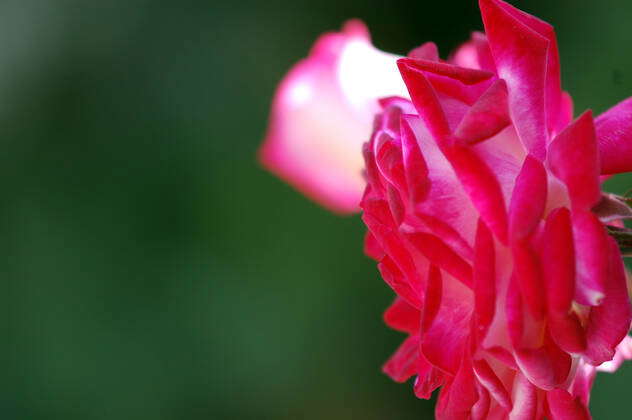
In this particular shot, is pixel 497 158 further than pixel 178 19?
No

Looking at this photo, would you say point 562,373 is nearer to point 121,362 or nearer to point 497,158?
point 497,158

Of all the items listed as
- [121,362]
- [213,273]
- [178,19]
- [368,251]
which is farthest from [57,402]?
[368,251]

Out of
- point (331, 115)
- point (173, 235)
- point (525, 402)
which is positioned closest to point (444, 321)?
point (525, 402)

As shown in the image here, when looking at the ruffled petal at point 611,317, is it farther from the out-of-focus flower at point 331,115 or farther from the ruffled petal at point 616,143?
the out-of-focus flower at point 331,115

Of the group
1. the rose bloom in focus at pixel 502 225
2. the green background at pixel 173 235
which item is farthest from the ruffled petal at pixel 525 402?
the green background at pixel 173 235

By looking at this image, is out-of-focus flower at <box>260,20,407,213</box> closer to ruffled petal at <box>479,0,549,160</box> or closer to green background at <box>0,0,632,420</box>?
ruffled petal at <box>479,0,549,160</box>

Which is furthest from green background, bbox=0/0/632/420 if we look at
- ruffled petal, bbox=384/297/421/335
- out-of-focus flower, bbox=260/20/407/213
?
ruffled petal, bbox=384/297/421/335
